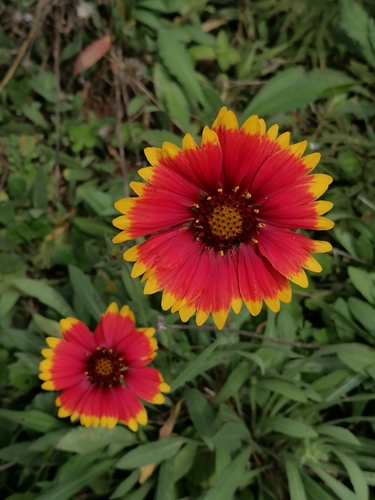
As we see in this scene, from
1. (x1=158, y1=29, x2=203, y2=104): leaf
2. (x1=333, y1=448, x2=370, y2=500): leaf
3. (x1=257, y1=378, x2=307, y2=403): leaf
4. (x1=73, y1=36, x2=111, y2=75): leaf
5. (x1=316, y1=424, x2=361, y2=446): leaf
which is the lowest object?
(x1=333, y1=448, x2=370, y2=500): leaf

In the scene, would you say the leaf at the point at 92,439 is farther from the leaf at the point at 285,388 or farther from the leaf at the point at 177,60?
the leaf at the point at 177,60

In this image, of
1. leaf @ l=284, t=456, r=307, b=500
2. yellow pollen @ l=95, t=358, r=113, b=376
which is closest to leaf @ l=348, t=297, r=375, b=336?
leaf @ l=284, t=456, r=307, b=500

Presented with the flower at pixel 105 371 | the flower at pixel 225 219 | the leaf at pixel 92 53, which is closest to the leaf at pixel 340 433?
the flower at pixel 105 371

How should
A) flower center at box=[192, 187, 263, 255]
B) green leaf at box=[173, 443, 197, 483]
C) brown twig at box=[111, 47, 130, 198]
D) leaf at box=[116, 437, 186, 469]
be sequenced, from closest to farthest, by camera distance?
flower center at box=[192, 187, 263, 255]
leaf at box=[116, 437, 186, 469]
green leaf at box=[173, 443, 197, 483]
brown twig at box=[111, 47, 130, 198]

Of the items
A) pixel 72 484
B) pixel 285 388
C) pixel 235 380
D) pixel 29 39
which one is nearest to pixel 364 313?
pixel 285 388

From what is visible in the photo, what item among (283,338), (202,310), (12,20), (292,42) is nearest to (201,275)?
(202,310)

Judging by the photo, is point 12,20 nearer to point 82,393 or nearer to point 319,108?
point 319,108

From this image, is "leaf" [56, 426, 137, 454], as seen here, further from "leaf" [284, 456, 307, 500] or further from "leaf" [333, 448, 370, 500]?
"leaf" [333, 448, 370, 500]
